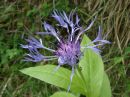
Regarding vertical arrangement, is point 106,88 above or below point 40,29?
below

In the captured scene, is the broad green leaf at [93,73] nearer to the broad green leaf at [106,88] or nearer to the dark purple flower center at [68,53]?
the broad green leaf at [106,88]

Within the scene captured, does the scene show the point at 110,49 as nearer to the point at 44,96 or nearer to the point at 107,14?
the point at 107,14

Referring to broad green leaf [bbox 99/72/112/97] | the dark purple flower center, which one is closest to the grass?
broad green leaf [bbox 99/72/112/97]

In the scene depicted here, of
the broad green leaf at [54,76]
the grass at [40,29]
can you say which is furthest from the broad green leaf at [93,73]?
the grass at [40,29]

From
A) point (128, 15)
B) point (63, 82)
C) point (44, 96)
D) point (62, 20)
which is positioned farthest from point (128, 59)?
point (62, 20)

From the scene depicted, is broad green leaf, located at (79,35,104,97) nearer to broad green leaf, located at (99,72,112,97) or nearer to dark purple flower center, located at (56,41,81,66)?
broad green leaf, located at (99,72,112,97)

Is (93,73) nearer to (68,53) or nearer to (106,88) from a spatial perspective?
(106,88)

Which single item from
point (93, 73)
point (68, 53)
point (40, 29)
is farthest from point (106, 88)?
point (40, 29)
